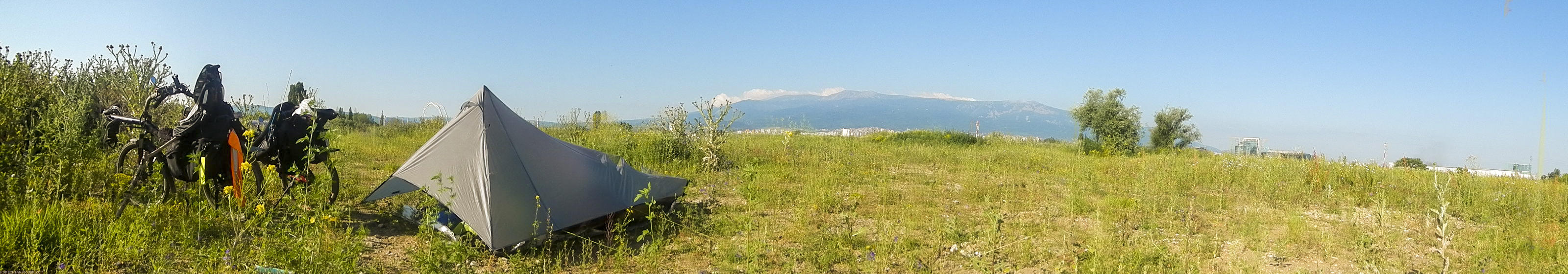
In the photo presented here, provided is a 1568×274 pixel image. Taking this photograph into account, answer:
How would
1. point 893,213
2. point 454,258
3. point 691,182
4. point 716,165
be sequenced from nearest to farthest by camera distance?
1. point 454,258
2. point 893,213
3. point 691,182
4. point 716,165

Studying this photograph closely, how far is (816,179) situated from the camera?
A: 962cm

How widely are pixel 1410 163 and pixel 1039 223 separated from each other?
10.3m

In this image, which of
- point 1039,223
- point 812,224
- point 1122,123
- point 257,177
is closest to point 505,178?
point 257,177

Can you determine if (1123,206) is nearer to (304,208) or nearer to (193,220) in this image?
(304,208)

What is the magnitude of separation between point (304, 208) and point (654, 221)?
2.91 metres

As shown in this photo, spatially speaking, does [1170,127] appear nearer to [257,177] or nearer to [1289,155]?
[1289,155]

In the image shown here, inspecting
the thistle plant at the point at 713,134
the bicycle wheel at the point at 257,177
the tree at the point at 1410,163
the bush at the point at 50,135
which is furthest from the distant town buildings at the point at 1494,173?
the bush at the point at 50,135

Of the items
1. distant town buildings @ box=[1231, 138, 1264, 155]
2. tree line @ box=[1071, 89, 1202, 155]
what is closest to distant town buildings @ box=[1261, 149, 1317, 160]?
distant town buildings @ box=[1231, 138, 1264, 155]

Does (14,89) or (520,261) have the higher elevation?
(14,89)

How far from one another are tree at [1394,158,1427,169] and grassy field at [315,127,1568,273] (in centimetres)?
81

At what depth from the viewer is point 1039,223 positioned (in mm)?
6805

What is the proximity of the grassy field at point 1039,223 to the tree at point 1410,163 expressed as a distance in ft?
2.66

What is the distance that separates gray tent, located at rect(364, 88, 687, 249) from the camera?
200 inches

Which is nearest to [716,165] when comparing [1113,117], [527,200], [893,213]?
[893,213]
